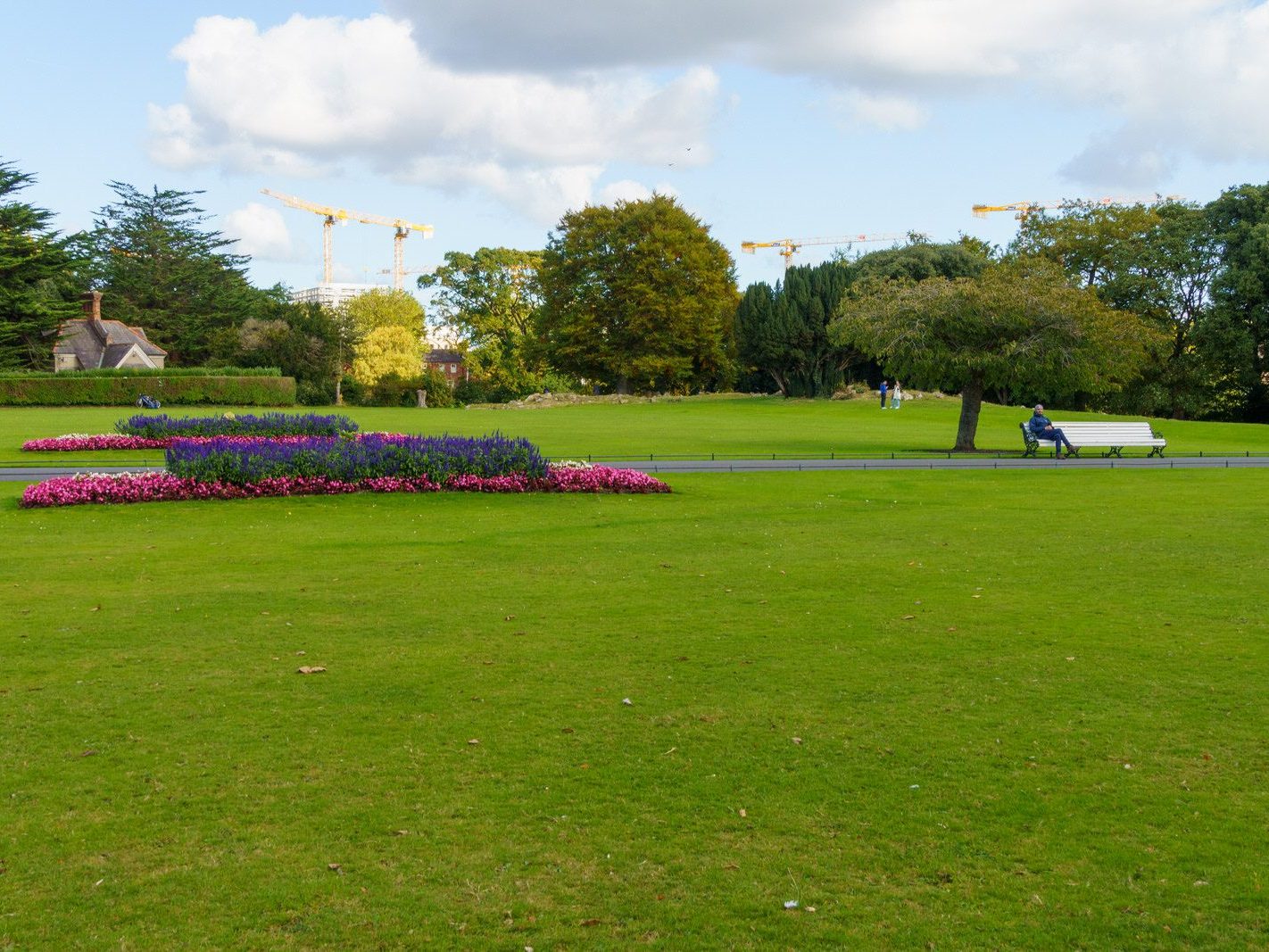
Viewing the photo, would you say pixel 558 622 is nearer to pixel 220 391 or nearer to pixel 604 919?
pixel 604 919

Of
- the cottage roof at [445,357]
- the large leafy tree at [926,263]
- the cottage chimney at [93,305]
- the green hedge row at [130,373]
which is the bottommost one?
the green hedge row at [130,373]

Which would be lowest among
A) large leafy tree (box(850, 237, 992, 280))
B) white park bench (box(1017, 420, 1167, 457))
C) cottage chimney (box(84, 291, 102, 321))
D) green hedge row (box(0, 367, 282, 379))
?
white park bench (box(1017, 420, 1167, 457))

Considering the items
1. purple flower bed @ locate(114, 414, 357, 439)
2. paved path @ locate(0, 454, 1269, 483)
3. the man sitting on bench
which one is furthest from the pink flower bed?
the man sitting on bench

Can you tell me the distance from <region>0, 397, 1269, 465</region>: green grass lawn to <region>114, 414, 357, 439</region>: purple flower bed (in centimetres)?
133

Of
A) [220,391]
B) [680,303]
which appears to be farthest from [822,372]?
[220,391]

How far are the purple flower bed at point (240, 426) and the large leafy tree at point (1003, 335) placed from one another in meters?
14.3

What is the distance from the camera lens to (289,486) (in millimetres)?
18562

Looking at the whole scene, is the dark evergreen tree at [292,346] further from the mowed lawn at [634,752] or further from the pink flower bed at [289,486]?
the mowed lawn at [634,752]

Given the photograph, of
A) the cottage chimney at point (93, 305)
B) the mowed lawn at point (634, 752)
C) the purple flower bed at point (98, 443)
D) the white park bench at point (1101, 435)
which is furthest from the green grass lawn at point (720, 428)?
the cottage chimney at point (93, 305)

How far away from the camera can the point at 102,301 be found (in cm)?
8544

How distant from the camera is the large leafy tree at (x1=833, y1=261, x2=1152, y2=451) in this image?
2864cm

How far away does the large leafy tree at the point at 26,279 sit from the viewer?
222 feet

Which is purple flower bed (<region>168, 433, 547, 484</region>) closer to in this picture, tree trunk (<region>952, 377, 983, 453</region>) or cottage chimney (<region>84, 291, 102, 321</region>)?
tree trunk (<region>952, 377, 983, 453</region>)

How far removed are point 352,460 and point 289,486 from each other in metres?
1.12
